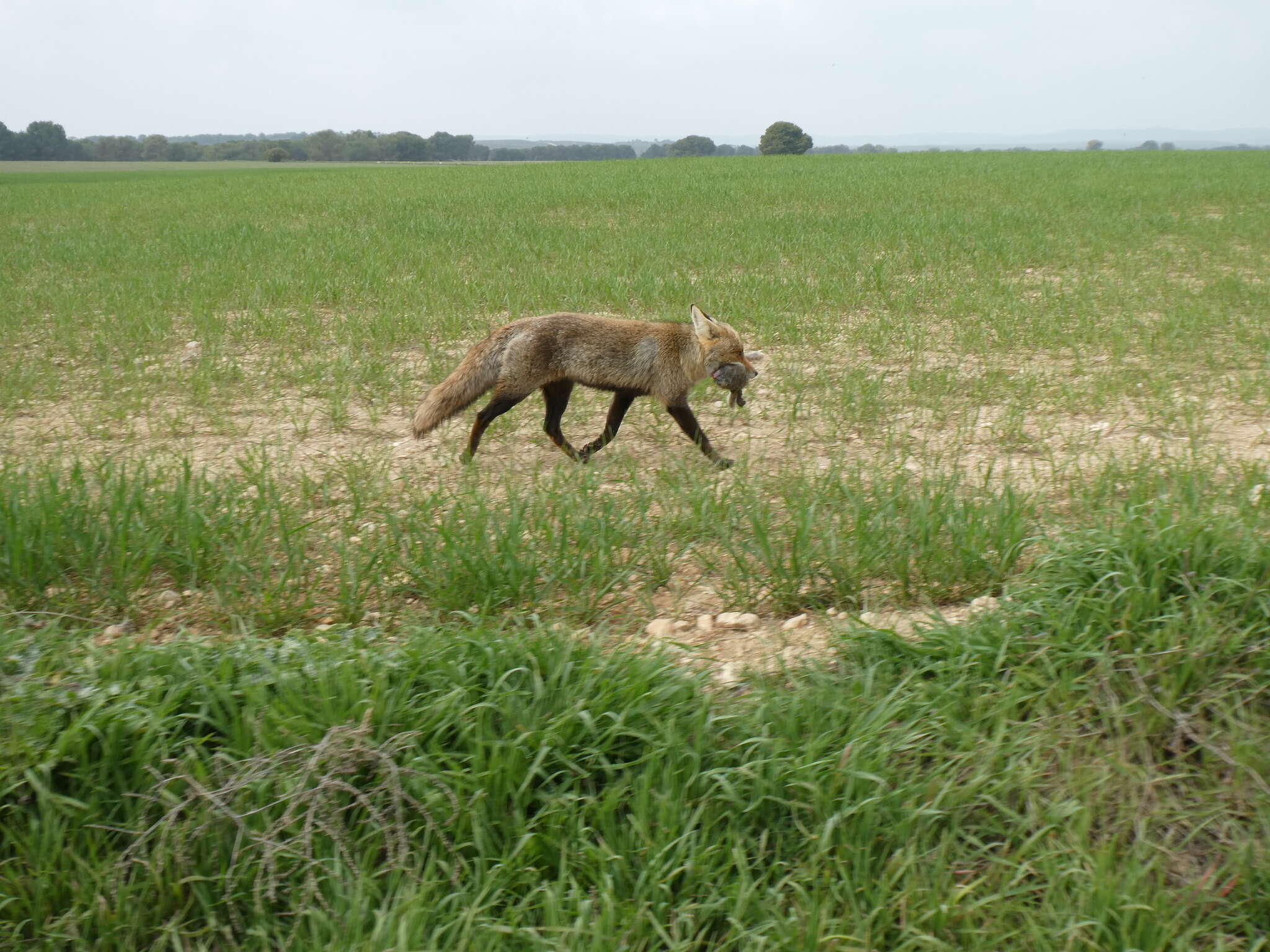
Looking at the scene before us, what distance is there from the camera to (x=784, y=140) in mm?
88250

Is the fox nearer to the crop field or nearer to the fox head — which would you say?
the fox head

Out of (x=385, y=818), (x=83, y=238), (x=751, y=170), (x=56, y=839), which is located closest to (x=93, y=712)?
(x=56, y=839)

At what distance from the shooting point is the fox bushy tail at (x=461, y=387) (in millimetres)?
5660

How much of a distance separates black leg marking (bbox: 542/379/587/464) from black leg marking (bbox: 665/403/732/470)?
630 millimetres

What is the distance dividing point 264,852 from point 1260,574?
3297 millimetres

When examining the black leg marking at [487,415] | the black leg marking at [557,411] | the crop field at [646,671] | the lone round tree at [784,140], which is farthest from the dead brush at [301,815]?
the lone round tree at [784,140]

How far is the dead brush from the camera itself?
102 inches

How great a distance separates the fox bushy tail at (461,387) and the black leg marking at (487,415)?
12cm

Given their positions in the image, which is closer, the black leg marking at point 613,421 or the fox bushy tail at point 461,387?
the fox bushy tail at point 461,387

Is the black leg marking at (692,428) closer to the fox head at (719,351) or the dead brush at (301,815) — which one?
the fox head at (719,351)

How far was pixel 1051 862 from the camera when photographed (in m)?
2.53

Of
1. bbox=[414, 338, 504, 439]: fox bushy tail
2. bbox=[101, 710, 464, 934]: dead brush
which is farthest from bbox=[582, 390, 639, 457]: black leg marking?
bbox=[101, 710, 464, 934]: dead brush

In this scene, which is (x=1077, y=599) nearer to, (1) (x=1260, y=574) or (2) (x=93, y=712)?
(1) (x=1260, y=574)

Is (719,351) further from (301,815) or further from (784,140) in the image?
(784,140)
